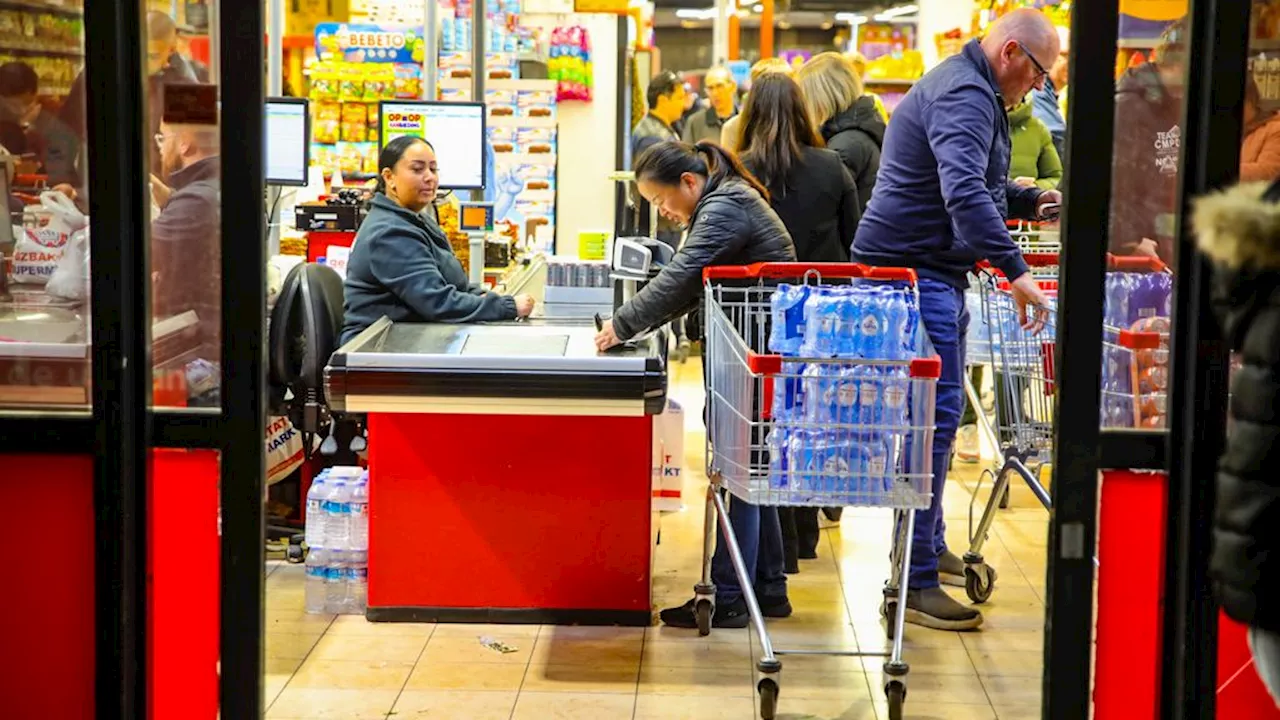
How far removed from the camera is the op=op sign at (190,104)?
3025 mm

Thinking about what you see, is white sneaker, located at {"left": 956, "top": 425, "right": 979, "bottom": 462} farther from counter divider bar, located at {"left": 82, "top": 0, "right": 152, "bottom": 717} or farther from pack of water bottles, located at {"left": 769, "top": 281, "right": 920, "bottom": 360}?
counter divider bar, located at {"left": 82, "top": 0, "right": 152, "bottom": 717}

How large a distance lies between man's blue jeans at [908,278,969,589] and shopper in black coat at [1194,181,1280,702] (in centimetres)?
256

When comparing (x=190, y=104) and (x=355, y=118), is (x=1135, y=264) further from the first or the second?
(x=355, y=118)

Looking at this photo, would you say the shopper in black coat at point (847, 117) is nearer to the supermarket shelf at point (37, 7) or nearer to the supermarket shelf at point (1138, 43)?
the supermarket shelf at point (1138, 43)

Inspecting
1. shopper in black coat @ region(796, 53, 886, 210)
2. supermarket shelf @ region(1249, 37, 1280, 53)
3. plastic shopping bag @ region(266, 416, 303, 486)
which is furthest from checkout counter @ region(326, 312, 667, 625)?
→ supermarket shelf @ region(1249, 37, 1280, 53)

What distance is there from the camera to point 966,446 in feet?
26.4

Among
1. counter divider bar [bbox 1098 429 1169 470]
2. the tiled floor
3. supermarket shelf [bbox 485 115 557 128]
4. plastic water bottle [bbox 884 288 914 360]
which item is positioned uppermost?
supermarket shelf [bbox 485 115 557 128]

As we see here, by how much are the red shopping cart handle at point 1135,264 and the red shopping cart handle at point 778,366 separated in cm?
106

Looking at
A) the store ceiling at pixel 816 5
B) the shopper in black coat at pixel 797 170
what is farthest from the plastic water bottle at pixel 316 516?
the store ceiling at pixel 816 5

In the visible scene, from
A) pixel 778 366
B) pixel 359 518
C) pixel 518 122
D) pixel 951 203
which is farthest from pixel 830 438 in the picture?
pixel 518 122

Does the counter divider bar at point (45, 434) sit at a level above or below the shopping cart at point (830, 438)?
above

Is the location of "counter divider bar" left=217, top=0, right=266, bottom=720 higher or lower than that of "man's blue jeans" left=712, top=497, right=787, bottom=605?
higher

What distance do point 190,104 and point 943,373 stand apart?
271cm

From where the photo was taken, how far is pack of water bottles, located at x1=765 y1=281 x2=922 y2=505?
4195 millimetres
